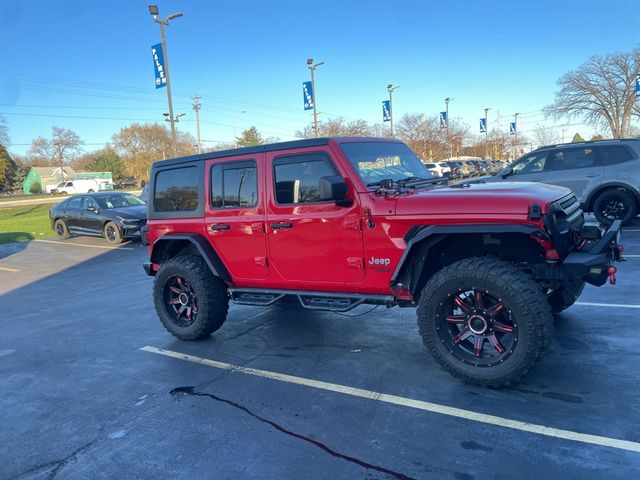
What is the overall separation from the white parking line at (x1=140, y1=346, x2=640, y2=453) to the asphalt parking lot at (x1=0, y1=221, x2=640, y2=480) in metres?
0.01

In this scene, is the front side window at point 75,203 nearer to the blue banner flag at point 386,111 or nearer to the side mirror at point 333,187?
the side mirror at point 333,187

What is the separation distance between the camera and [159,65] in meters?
21.9

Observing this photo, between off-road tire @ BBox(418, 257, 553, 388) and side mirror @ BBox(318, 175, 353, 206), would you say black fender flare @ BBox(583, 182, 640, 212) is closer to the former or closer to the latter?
off-road tire @ BBox(418, 257, 553, 388)

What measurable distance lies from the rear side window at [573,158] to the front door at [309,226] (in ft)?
27.0

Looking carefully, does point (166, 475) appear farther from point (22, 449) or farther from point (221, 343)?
point (221, 343)

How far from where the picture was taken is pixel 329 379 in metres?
4.26

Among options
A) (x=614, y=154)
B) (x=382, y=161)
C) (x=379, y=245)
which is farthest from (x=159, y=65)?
(x=379, y=245)

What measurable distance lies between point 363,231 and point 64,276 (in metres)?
8.67

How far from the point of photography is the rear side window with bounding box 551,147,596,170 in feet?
34.9

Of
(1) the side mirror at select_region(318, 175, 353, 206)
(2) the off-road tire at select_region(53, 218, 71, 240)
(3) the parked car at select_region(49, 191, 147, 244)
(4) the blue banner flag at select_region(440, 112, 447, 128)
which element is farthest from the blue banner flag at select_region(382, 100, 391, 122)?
(1) the side mirror at select_region(318, 175, 353, 206)

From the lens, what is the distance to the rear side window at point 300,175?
4586 mm

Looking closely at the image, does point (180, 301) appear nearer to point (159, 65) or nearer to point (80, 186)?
point (159, 65)

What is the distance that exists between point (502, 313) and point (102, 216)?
14.1 meters

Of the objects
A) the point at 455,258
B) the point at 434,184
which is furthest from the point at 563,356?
the point at 434,184
